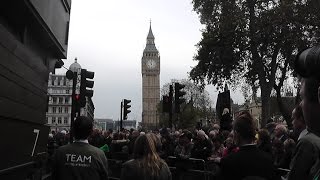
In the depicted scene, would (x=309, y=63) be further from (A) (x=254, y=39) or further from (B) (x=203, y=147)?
(A) (x=254, y=39)

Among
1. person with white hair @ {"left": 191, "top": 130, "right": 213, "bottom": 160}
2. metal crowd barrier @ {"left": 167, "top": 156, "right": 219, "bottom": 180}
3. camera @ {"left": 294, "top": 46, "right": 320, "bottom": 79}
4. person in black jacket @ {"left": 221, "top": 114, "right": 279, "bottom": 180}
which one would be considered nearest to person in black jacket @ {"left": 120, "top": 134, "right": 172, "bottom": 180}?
person in black jacket @ {"left": 221, "top": 114, "right": 279, "bottom": 180}

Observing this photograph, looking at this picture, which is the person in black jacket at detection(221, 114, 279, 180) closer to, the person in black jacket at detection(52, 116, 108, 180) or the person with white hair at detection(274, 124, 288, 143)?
the person in black jacket at detection(52, 116, 108, 180)

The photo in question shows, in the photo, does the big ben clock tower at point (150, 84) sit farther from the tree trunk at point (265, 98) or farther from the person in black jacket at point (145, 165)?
the person in black jacket at point (145, 165)

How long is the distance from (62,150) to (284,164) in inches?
193

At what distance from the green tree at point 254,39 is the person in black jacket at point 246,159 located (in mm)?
29302

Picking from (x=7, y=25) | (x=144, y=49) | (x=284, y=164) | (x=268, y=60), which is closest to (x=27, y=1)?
A: (x=7, y=25)

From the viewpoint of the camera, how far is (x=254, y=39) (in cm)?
3444

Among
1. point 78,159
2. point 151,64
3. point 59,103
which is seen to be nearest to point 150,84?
point 151,64

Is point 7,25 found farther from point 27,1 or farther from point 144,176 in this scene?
point 144,176

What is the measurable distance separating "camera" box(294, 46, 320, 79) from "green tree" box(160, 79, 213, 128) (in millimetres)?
68871

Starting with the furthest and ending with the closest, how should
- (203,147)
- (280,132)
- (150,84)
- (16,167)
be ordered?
1. (150,84)
2. (203,147)
3. (280,132)
4. (16,167)

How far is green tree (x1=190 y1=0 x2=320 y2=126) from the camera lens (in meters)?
33.5

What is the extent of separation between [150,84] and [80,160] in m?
165

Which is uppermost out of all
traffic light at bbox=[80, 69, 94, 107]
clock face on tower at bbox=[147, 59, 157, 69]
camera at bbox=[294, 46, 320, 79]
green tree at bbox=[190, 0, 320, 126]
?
clock face on tower at bbox=[147, 59, 157, 69]
